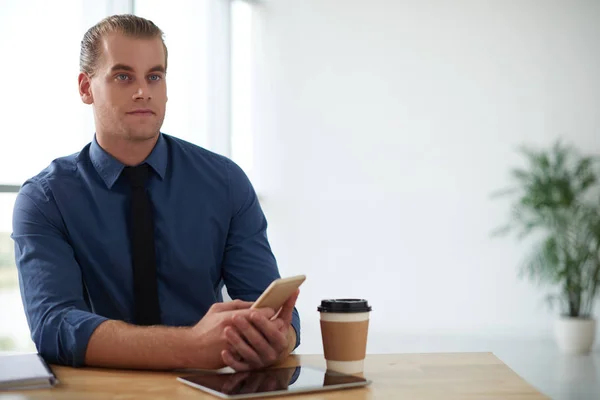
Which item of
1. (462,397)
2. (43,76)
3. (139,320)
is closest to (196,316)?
(139,320)

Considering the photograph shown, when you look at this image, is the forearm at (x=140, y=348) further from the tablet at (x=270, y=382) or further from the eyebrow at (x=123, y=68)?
the eyebrow at (x=123, y=68)

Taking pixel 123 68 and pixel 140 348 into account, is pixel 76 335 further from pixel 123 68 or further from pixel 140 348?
pixel 123 68

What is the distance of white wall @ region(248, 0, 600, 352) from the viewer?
6535 millimetres

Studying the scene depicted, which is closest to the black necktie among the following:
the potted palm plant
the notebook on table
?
the notebook on table

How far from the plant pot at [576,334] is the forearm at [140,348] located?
5.06m

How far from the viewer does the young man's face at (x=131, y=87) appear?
1816mm

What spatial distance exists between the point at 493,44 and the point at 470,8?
37 cm

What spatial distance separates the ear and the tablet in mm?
991

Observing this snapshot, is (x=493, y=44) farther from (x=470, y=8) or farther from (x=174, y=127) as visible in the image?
(x=174, y=127)

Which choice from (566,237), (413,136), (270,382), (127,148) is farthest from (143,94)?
(413,136)

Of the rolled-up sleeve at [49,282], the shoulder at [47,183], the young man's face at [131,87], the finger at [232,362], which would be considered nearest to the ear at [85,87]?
the young man's face at [131,87]

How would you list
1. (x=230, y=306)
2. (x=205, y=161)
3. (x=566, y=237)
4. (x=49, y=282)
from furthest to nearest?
(x=566, y=237) < (x=205, y=161) < (x=49, y=282) < (x=230, y=306)

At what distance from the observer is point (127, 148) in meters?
1.86

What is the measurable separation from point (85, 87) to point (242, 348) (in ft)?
3.23
